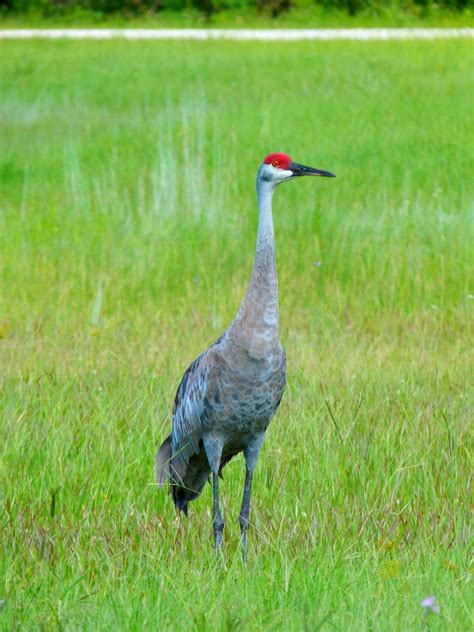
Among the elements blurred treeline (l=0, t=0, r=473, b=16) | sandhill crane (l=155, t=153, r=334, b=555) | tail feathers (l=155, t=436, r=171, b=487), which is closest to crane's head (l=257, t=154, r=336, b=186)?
sandhill crane (l=155, t=153, r=334, b=555)

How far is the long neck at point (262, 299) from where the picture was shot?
4.11 metres

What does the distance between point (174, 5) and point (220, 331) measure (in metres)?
20.6

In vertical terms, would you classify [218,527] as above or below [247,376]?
below

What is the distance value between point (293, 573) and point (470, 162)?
7129 millimetres

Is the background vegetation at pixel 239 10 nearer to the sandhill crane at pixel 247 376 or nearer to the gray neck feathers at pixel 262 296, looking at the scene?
the sandhill crane at pixel 247 376

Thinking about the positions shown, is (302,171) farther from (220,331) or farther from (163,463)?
(220,331)

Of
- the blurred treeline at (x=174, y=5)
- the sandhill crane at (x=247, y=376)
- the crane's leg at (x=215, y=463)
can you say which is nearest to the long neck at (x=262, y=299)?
the sandhill crane at (x=247, y=376)

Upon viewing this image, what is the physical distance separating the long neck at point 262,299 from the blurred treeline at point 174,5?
70.8 ft

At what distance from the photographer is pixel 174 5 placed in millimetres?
26484

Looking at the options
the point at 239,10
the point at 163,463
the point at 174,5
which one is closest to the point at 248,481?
the point at 163,463

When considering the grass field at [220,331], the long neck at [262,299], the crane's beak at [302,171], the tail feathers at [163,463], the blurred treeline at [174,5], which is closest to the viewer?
the grass field at [220,331]

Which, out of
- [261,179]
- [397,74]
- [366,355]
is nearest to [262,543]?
[261,179]

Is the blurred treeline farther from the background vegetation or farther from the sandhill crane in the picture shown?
the sandhill crane

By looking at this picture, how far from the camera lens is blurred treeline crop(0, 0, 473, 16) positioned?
2531 cm
